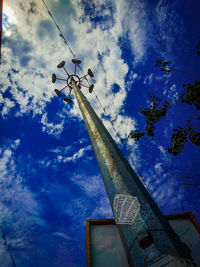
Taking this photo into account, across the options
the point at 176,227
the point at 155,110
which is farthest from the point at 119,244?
the point at 155,110

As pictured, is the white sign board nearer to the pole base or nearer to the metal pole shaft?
the metal pole shaft

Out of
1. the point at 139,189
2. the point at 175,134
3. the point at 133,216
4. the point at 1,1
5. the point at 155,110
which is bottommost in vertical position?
the point at 133,216

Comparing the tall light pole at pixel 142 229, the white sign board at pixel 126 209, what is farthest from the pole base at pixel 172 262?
the white sign board at pixel 126 209

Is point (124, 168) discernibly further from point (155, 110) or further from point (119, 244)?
point (155, 110)

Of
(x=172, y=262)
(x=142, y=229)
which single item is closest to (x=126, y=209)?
(x=142, y=229)

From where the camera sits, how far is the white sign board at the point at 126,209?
1656 mm

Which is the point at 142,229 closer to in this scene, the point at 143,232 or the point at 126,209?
the point at 143,232

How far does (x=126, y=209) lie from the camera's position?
5.56 ft

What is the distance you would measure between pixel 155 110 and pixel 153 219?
16.7ft

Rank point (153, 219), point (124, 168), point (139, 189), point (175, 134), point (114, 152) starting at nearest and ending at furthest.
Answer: point (153, 219) < point (139, 189) < point (124, 168) < point (114, 152) < point (175, 134)

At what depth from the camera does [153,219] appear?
1.49 metres

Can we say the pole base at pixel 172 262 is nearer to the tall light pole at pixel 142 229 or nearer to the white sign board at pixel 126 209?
the tall light pole at pixel 142 229

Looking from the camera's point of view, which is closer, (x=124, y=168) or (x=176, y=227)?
(x=124, y=168)

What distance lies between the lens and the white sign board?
166cm
